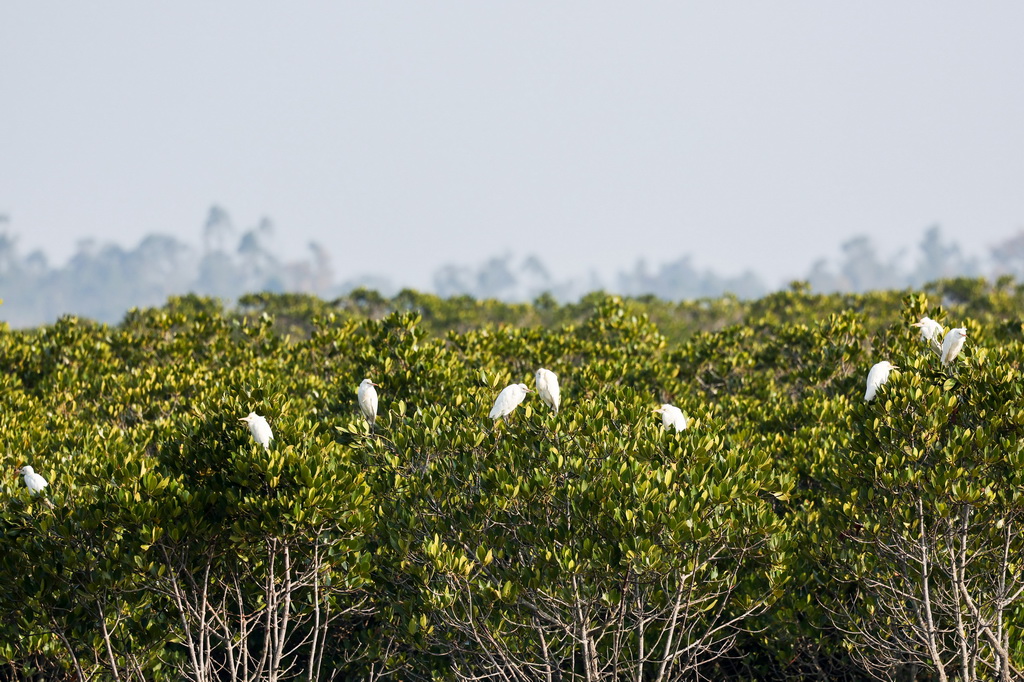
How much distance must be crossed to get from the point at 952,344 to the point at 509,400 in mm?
4692

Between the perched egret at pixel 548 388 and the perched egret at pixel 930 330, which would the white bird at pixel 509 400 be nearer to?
the perched egret at pixel 548 388

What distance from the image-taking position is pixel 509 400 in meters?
9.70

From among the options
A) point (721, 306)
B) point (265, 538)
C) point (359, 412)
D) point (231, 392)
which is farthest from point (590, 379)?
point (721, 306)

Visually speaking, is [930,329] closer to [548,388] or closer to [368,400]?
[548,388]

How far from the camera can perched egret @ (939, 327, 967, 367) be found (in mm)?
9008

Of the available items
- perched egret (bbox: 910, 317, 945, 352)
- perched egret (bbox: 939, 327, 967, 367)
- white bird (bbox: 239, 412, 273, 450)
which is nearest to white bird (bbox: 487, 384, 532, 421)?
white bird (bbox: 239, 412, 273, 450)

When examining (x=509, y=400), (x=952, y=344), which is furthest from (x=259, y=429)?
(x=952, y=344)

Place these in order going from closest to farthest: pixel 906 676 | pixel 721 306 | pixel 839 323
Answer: pixel 906 676 → pixel 839 323 → pixel 721 306

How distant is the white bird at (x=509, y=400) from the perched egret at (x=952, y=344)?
4467mm

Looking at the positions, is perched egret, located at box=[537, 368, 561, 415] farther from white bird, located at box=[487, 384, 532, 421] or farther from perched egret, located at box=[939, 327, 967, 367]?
perched egret, located at box=[939, 327, 967, 367]

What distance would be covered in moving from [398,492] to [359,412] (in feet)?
9.64

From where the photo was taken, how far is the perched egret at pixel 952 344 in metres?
9.01

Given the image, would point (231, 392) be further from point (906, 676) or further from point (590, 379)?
point (906, 676)

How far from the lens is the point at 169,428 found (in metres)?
10.0
